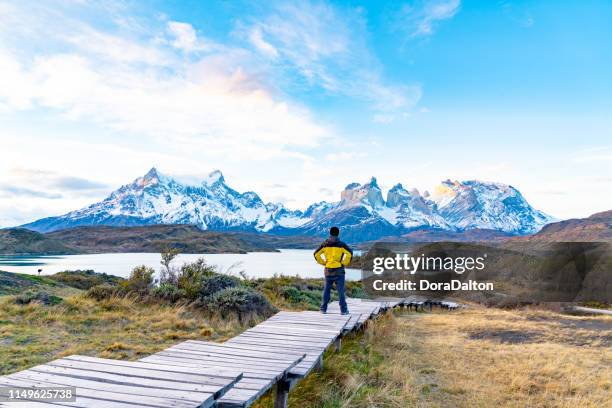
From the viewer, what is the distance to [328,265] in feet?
37.7

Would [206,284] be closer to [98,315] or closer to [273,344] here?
[98,315]

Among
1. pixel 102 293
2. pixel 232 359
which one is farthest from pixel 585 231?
pixel 232 359

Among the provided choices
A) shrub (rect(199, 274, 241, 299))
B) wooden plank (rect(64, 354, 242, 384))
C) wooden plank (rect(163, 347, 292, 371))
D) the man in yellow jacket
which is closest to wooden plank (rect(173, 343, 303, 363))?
wooden plank (rect(163, 347, 292, 371))

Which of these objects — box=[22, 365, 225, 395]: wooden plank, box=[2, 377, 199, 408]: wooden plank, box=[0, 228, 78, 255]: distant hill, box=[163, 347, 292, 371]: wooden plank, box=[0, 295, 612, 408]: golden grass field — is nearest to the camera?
box=[2, 377, 199, 408]: wooden plank

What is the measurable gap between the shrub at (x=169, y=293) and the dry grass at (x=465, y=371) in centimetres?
615

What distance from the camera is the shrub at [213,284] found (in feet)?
48.3

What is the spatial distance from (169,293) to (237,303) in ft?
9.55

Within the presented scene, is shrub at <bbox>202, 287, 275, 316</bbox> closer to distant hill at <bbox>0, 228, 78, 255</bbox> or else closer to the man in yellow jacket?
the man in yellow jacket

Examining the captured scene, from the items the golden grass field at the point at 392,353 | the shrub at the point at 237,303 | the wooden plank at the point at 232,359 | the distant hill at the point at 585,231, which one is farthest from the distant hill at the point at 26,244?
the wooden plank at the point at 232,359

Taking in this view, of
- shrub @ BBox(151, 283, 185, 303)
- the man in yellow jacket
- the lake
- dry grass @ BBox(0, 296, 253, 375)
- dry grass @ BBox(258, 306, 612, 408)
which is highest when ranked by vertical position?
the man in yellow jacket

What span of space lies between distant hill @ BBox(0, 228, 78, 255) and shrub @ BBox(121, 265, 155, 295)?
490 ft

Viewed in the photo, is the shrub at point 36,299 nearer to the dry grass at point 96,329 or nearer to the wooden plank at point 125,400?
the dry grass at point 96,329

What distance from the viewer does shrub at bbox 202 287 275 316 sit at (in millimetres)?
13180

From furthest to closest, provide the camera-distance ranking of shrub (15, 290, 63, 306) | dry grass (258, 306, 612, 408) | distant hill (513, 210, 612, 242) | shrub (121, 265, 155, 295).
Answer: distant hill (513, 210, 612, 242) → shrub (121, 265, 155, 295) → shrub (15, 290, 63, 306) → dry grass (258, 306, 612, 408)
